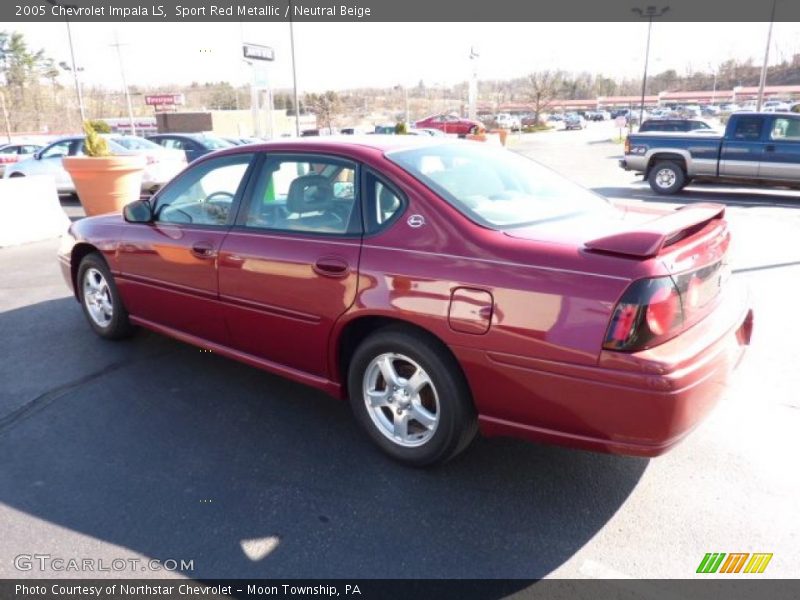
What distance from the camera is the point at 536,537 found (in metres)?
2.71

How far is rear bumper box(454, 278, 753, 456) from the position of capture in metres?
2.47

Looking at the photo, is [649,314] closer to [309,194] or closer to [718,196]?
[309,194]

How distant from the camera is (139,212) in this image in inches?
176

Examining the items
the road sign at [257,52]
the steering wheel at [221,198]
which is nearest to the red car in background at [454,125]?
the road sign at [257,52]

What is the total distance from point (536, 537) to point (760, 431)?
1690 mm

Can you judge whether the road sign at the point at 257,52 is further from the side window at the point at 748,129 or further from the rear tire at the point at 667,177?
the side window at the point at 748,129

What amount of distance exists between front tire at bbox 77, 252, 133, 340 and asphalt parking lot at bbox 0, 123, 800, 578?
0.52 m

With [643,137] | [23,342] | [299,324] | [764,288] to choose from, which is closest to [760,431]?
[299,324]

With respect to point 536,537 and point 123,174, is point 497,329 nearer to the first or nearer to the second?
point 536,537

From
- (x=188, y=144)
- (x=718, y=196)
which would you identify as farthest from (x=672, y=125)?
(x=188, y=144)

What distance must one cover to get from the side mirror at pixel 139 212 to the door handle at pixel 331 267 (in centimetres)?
179

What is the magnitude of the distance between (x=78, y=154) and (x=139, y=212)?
11295 mm

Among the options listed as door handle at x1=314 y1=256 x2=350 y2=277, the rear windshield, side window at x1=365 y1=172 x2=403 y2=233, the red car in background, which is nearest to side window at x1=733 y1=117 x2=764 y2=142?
the rear windshield

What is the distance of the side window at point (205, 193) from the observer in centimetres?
400
